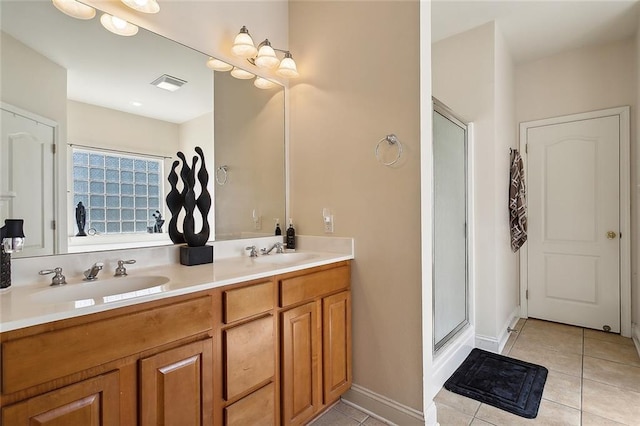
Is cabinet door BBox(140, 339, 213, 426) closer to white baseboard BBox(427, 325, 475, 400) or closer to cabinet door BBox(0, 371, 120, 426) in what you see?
cabinet door BBox(0, 371, 120, 426)

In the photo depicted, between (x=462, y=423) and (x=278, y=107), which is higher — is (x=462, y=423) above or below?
below

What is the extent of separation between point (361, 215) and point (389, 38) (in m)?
1.02

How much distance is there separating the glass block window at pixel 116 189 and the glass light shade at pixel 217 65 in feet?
2.18

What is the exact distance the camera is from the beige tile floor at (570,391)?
5.80 feet

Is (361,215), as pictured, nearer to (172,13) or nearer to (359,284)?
(359,284)

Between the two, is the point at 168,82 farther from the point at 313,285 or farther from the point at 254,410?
the point at 254,410

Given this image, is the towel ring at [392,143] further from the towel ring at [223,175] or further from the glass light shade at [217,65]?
the glass light shade at [217,65]

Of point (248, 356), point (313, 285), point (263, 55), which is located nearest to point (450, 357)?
point (313, 285)

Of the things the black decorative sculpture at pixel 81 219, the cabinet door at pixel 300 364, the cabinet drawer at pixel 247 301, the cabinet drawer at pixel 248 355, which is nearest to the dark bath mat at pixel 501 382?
the cabinet door at pixel 300 364

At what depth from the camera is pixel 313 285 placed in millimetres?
1680

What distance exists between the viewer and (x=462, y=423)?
1.75 meters

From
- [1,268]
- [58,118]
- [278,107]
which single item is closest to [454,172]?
[278,107]

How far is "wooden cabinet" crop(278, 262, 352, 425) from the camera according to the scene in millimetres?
1537

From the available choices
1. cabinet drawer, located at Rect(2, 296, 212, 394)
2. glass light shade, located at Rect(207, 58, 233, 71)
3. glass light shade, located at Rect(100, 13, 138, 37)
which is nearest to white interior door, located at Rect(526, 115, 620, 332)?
glass light shade, located at Rect(207, 58, 233, 71)
